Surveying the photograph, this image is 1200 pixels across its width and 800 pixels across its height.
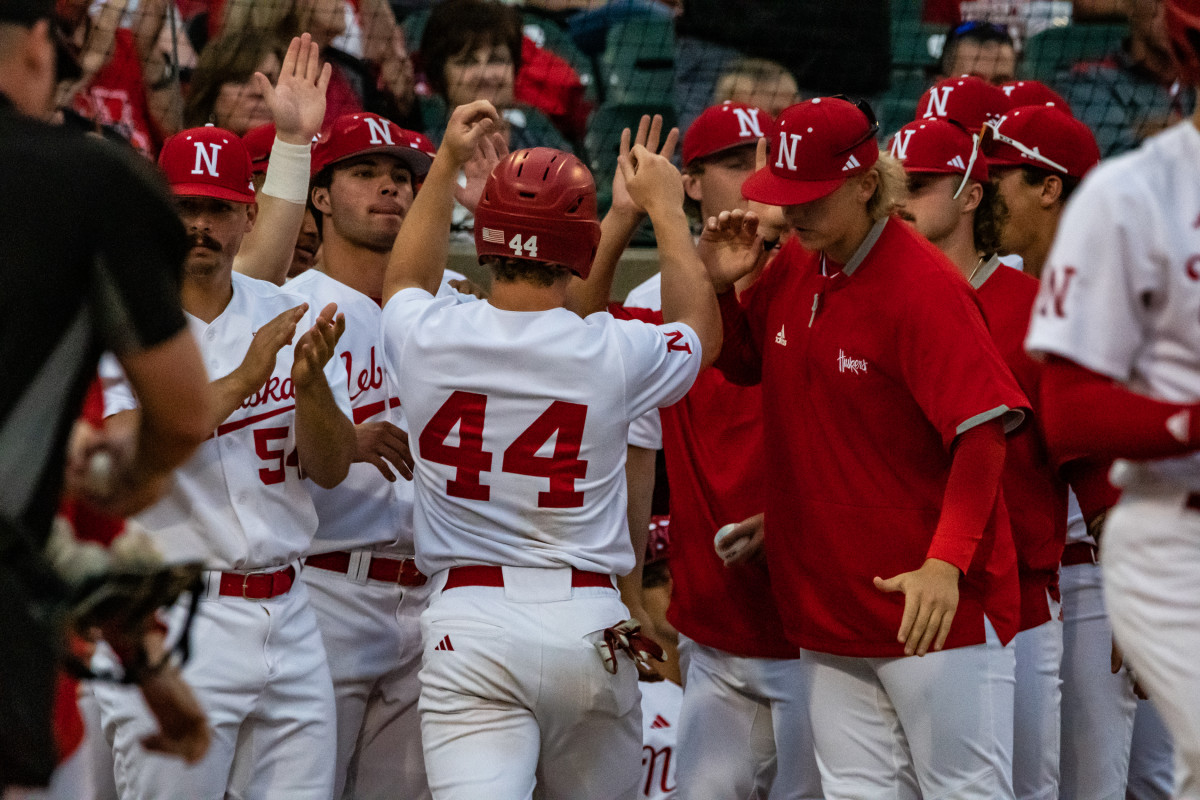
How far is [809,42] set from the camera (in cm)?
741

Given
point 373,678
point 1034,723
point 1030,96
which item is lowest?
point 373,678

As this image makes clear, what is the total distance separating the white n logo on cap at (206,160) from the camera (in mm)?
3604

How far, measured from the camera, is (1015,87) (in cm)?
502

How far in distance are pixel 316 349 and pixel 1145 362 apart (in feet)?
6.09

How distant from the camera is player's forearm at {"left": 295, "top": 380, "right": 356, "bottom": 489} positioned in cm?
339

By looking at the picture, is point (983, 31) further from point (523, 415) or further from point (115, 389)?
point (115, 389)

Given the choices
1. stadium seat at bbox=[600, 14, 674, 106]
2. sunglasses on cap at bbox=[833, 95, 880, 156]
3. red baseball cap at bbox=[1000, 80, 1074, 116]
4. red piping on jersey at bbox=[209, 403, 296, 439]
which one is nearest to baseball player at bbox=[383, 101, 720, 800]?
red piping on jersey at bbox=[209, 403, 296, 439]

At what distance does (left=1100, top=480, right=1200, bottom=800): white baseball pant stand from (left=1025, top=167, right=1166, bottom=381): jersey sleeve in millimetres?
219

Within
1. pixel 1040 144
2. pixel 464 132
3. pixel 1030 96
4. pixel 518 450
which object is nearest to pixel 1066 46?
pixel 1030 96

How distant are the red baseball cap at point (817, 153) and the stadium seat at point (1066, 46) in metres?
4.62

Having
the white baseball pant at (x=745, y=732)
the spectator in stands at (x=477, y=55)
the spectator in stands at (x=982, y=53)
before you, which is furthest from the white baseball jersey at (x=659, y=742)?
the spectator in stands at (x=982, y=53)

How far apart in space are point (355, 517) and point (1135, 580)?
232 cm

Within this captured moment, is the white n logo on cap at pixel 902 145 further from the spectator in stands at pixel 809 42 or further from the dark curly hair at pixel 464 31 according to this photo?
the spectator in stands at pixel 809 42

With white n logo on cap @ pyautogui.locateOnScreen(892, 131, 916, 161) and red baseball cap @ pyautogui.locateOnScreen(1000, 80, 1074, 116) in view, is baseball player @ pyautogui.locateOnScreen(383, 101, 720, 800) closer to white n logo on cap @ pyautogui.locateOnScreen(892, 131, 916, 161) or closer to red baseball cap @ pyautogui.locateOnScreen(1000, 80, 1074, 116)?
white n logo on cap @ pyautogui.locateOnScreen(892, 131, 916, 161)
